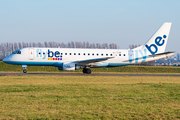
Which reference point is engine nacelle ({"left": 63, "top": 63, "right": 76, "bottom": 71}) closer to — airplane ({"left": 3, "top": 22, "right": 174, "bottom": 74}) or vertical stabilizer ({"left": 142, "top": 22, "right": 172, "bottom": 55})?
airplane ({"left": 3, "top": 22, "right": 174, "bottom": 74})

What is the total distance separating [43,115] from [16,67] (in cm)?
4982

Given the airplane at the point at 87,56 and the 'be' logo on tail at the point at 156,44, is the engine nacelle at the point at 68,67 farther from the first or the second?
the 'be' logo on tail at the point at 156,44

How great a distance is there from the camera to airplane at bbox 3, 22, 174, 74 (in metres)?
36.1

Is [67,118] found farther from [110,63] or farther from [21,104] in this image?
[110,63]

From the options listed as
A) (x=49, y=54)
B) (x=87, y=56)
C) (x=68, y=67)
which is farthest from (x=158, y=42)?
(x=49, y=54)

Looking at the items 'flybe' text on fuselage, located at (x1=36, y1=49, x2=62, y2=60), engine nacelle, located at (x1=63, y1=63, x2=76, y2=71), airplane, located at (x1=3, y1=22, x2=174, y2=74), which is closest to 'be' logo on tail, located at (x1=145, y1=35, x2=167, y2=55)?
airplane, located at (x1=3, y1=22, x2=174, y2=74)

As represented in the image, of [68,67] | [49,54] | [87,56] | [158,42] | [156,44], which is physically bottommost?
[68,67]

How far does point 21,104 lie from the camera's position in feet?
37.0

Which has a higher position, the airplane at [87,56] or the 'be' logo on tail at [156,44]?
the 'be' logo on tail at [156,44]

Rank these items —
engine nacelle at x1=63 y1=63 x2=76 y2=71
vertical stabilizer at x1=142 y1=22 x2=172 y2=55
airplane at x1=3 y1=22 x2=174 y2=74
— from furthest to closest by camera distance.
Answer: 1. vertical stabilizer at x1=142 y1=22 x2=172 y2=55
2. airplane at x1=3 y1=22 x2=174 y2=74
3. engine nacelle at x1=63 y1=63 x2=76 y2=71

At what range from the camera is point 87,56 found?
37406 mm

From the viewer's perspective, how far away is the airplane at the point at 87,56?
118 feet

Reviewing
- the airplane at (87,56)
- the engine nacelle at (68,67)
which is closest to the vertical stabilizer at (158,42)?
the airplane at (87,56)

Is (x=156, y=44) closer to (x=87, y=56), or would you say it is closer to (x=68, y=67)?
(x=87, y=56)
